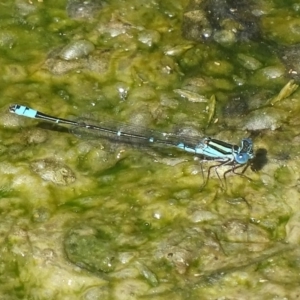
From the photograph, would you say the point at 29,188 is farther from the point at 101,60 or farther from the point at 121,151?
the point at 101,60

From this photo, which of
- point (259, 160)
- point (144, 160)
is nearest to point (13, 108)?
point (144, 160)

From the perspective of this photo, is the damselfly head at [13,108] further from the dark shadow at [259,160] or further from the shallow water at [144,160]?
the dark shadow at [259,160]

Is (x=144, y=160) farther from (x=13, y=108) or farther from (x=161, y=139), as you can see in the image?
(x=13, y=108)

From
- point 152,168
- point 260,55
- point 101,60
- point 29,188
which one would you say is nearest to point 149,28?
point 101,60

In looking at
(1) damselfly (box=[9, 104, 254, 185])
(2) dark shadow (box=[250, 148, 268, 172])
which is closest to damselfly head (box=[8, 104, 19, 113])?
(1) damselfly (box=[9, 104, 254, 185])

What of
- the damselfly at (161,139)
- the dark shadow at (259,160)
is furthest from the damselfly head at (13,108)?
the dark shadow at (259,160)

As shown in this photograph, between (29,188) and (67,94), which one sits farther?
(67,94)
